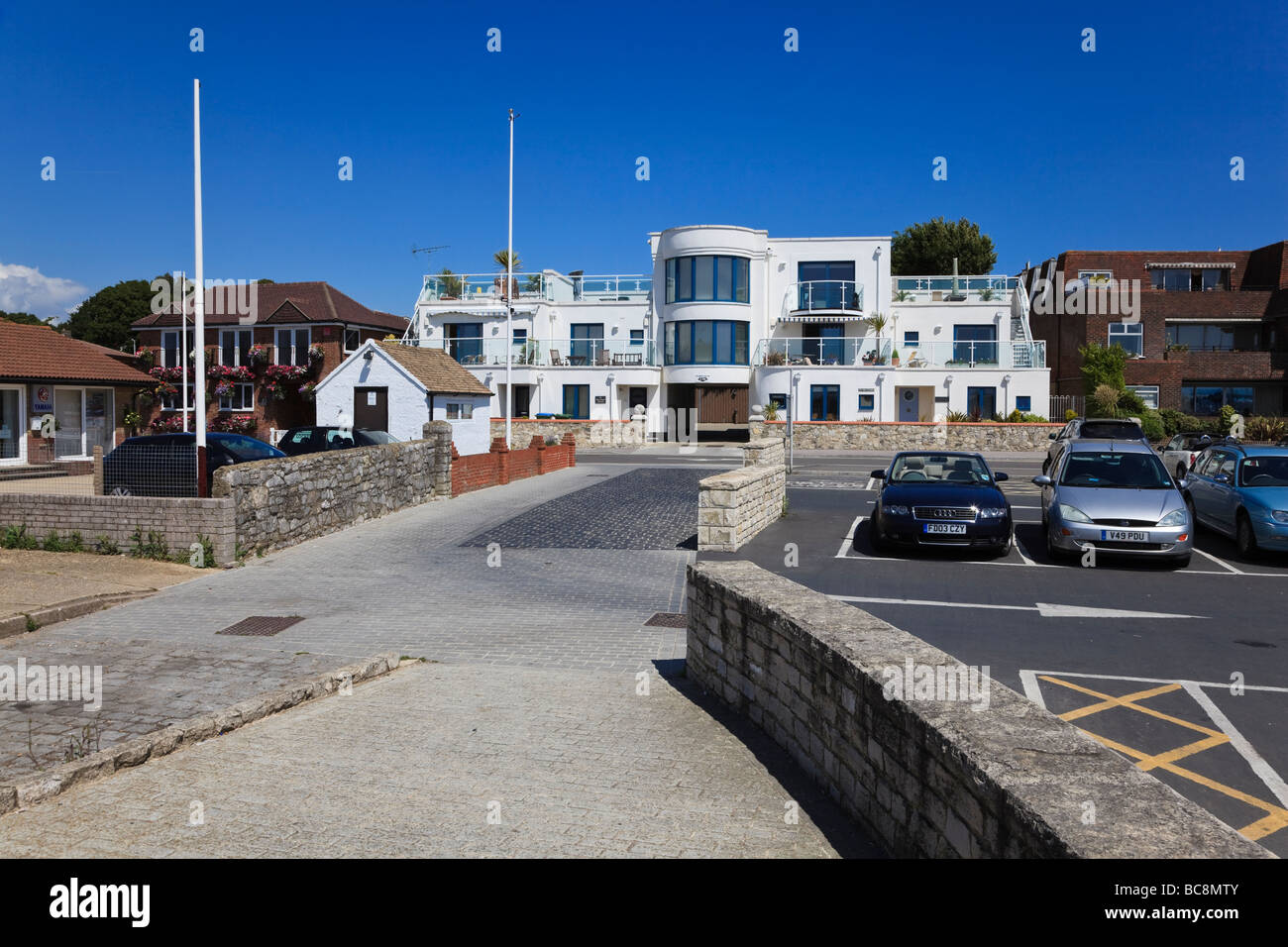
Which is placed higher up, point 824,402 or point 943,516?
point 824,402

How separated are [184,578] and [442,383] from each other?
1868cm

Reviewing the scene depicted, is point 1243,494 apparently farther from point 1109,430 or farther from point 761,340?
point 761,340

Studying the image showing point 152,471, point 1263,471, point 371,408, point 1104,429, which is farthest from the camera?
point 371,408

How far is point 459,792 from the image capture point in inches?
216

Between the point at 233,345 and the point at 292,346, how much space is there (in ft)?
10.4

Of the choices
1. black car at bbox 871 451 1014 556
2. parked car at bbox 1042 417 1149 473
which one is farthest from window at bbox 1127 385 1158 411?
black car at bbox 871 451 1014 556

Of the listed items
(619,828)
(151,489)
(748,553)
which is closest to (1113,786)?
(619,828)

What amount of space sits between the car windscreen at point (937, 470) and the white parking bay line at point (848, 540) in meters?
1.25

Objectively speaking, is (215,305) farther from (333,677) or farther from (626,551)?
(333,677)

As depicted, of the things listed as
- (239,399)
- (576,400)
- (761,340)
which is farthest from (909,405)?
(239,399)

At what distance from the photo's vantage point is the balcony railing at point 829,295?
4878 cm

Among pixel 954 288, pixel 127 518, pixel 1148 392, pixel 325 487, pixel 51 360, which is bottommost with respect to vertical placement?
pixel 127 518

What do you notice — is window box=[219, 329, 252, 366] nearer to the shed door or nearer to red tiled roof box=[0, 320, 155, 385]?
red tiled roof box=[0, 320, 155, 385]

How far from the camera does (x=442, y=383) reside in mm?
31719
